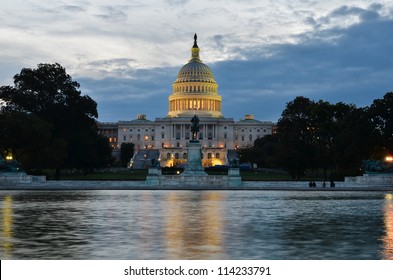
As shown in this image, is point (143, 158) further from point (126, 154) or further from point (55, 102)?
point (55, 102)

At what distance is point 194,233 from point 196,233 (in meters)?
0.06

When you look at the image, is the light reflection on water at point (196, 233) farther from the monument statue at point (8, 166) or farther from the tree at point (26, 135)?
the tree at point (26, 135)

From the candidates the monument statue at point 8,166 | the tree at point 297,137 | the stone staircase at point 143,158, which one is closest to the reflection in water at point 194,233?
the monument statue at point 8,166

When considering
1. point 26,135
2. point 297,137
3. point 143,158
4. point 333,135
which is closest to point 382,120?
point 333,135

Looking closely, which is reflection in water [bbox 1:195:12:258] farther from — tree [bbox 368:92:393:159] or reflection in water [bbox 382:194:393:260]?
tree [bbox 368:92:393:159]

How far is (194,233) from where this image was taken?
20766mm

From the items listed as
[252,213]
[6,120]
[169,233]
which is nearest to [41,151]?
[6,120]

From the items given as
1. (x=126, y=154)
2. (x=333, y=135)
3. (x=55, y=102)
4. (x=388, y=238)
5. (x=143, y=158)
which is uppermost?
(x=55, y=102)

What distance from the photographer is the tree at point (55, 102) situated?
267ft

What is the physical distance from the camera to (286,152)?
76500mm

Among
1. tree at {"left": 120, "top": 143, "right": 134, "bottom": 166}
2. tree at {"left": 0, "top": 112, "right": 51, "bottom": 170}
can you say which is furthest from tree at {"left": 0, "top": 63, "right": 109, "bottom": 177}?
tree at {"left": 120, "top": 143, "right": 134, "bottom": 166}

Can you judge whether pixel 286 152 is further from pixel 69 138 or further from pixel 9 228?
pixel 9 228

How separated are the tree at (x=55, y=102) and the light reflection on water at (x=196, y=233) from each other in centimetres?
5227

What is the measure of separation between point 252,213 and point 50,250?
13.4 meters
